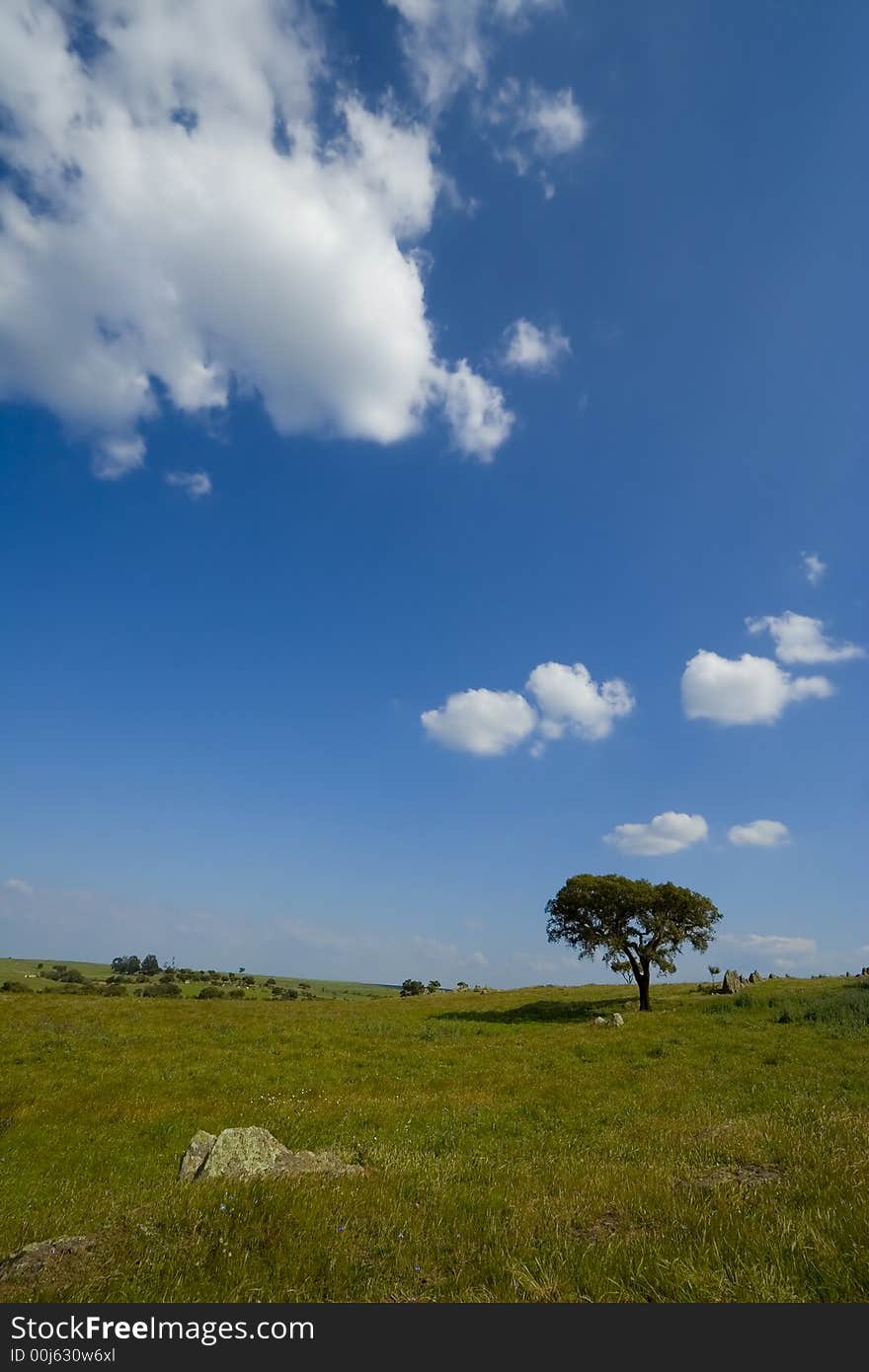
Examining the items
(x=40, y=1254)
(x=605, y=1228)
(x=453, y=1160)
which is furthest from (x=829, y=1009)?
(x=40, y=1254)

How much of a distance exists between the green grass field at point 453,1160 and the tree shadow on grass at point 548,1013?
8.79m

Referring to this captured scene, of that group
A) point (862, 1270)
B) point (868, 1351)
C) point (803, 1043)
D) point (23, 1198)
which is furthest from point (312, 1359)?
point (803, 1043)

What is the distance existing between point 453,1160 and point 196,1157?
5139mm

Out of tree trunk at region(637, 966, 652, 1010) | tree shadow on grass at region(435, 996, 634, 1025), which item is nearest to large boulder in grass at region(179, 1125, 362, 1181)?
tree shadow on grass at region(435, 996, 634, 1025)

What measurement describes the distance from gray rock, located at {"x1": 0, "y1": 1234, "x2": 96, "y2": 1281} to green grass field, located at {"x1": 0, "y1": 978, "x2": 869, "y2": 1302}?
10.6 inches

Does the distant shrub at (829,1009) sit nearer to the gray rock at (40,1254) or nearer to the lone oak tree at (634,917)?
the lone oak tree at (634,917)

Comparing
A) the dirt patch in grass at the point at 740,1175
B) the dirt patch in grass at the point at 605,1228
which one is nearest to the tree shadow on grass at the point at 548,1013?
the dirt patch in grass at the point at 740,1175

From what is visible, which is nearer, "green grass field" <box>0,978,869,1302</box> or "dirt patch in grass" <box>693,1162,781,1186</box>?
"green grass field" <box>0,978,869,1302</box>

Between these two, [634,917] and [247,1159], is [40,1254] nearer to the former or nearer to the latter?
[247,1159]

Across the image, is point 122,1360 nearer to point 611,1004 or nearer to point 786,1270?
point 786,1270

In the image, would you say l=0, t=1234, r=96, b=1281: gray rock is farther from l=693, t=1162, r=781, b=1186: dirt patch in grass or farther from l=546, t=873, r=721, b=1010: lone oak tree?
l=546, t=873, r=721, b=1010: lone oak tree

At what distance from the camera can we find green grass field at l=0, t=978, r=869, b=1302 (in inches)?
268

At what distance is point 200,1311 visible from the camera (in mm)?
6191

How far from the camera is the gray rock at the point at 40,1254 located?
23.5 feet
